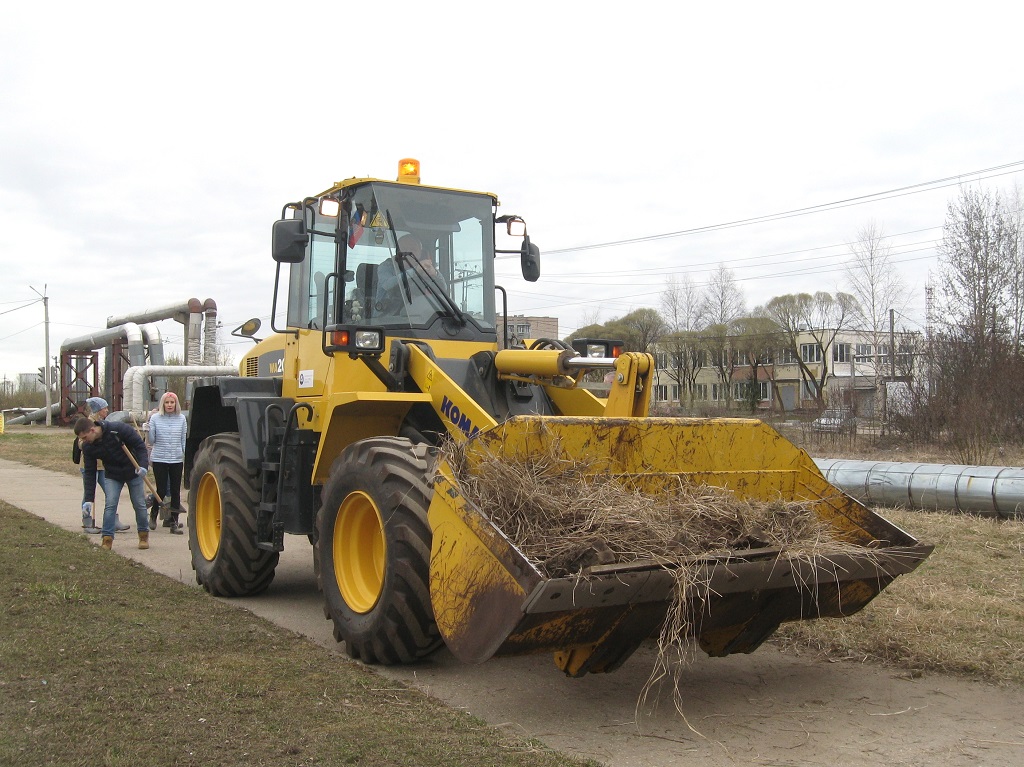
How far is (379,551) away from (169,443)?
Result: 698 centimetres

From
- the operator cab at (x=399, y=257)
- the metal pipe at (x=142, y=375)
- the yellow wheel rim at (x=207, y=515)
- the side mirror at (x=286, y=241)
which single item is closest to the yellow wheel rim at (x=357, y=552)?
the operator cab at (x=399, y=257)

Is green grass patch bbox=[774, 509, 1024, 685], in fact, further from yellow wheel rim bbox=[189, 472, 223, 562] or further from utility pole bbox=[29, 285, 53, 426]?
utility pole bbox=[29, 285, 53, 426]

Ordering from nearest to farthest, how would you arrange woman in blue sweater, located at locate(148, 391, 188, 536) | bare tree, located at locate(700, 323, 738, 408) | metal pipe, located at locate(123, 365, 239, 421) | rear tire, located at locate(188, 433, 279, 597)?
rear tire, located at locate(188, 433, 279, 597)
woman in blue sweater, located at locate(148, 391, 188, 536)
metal pipe, located at locate(123, 365, 239, 421)
bare tree, located at locate(700, 323, 738, 408)

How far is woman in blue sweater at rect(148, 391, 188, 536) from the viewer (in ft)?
39.1

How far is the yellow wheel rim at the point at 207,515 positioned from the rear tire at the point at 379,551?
2.45 m

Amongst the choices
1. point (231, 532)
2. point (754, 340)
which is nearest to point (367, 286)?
point (231, 532)

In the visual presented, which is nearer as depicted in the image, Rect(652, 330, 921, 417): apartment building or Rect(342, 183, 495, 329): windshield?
Rect(342, 183, 495, 329): windshield

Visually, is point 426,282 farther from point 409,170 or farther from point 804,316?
point 804,316

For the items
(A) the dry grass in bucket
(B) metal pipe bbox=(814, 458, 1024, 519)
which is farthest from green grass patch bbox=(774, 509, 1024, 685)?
(B) metal pipe bbox=(814, 458, 1024, 519)

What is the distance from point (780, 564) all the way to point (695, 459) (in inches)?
35.5

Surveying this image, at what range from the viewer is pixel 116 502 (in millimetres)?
10516

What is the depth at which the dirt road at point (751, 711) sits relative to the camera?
4414 millimetres

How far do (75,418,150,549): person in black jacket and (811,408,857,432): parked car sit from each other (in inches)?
672

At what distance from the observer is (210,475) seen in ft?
27.1
